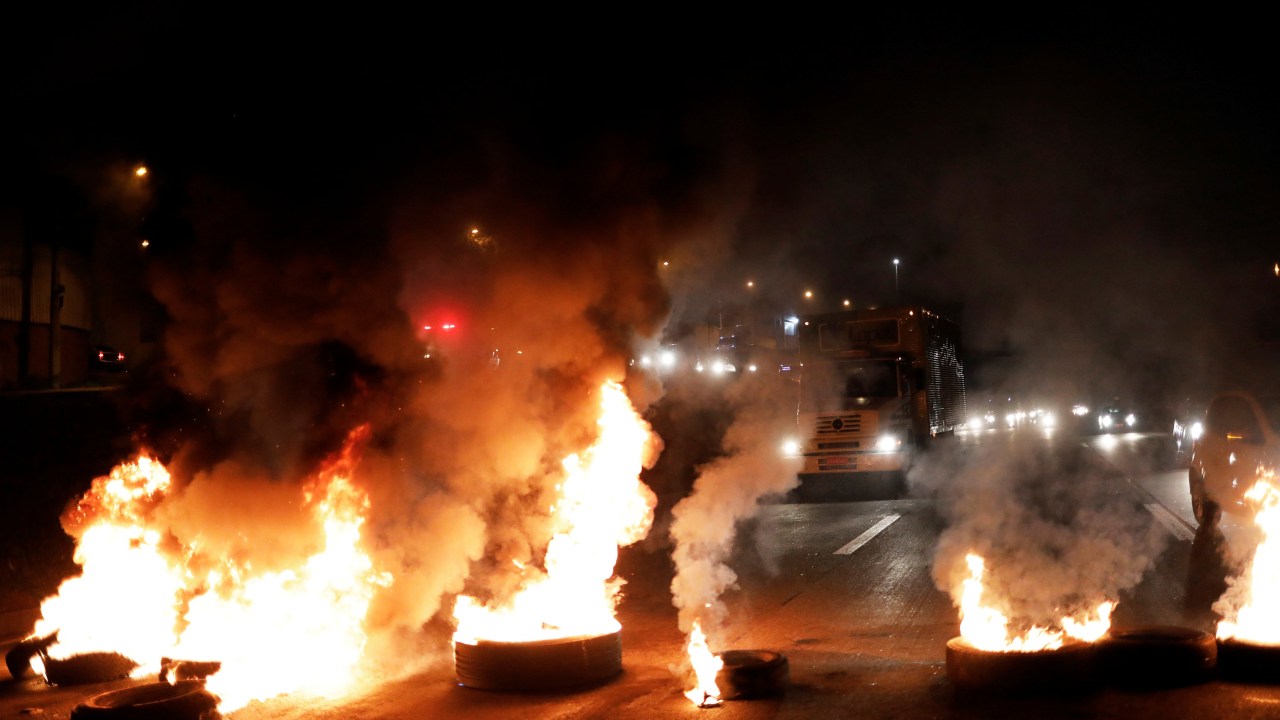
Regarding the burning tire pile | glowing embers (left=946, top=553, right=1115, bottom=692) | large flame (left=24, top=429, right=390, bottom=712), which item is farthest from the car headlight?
the burning tire pile

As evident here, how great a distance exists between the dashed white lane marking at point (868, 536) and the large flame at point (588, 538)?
571cm

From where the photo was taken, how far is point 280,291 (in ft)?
32.1

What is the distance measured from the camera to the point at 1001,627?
22.0 feet

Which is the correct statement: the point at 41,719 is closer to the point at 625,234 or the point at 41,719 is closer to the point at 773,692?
the point at 773,692

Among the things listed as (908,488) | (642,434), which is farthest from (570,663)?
(908,488)

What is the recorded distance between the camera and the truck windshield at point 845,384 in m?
22.8

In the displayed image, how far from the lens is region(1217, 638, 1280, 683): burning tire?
20.2ft

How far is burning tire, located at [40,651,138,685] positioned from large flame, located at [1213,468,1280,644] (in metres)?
8.11

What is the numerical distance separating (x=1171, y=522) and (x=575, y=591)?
10760 mm

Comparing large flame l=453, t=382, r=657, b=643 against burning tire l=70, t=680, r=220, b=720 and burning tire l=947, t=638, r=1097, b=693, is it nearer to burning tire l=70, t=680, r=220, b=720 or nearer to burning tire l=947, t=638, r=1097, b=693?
burning tire l=70, t=680, r=220, b=720

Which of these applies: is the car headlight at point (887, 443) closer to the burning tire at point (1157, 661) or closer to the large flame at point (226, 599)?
the large flame at point (226, 599)

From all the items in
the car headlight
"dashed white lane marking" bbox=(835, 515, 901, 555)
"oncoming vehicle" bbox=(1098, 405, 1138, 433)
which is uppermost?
the car headlight

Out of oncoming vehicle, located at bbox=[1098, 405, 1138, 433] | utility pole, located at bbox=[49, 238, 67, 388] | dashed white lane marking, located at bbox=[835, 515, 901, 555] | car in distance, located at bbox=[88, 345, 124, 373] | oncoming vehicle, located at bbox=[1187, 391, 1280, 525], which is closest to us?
A: oncoming vehicle, located at bbox=[1187, 391, 1280, 525]

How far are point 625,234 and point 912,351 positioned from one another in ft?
51.4
